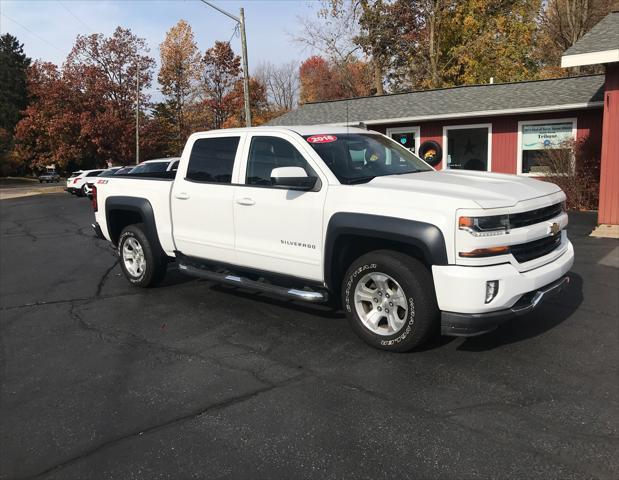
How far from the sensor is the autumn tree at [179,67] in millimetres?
48688

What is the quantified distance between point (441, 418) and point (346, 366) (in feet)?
3.39

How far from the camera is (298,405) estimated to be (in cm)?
369

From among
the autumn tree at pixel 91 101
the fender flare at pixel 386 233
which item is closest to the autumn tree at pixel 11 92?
the autumn tree at pixel 91 101

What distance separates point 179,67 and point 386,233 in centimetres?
4880

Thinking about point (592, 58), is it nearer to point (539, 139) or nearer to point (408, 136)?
point (539, 139)

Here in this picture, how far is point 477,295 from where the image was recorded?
390 centimetres

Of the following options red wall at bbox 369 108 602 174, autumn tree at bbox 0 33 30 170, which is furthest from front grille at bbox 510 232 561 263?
autumn tree at bbox 0 33 30 170

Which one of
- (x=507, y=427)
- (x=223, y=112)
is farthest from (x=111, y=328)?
(x=223, y=112)

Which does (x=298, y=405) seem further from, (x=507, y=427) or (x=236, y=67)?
(x=236, y=67)

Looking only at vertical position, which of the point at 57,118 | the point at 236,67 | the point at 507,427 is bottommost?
the point at 507,427

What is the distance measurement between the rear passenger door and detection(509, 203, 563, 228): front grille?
2.78 metres

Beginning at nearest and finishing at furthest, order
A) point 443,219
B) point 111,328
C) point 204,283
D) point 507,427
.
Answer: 1. point 507,427
2. point 443,219
3. point 111,328
4. point 204,283

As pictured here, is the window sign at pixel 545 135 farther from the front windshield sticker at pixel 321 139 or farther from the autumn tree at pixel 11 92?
the autumn tree at pixel 11 92

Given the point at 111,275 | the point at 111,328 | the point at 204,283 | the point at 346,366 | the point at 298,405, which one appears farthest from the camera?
the point at 111,275
